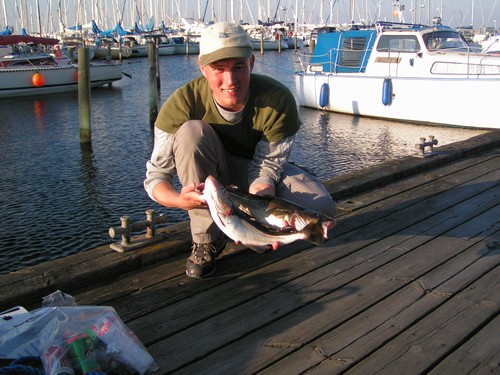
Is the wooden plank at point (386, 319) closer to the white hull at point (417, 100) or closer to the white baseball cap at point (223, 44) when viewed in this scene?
the white baseball cap at point (223, 44)

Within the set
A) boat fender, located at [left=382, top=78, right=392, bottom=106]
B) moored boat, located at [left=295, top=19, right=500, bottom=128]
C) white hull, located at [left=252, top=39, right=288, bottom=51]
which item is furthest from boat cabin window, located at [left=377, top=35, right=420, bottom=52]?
white hull, located at [left=252, top=39, right=288, bottom=51]

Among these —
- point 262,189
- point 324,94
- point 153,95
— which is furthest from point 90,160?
point 262,189

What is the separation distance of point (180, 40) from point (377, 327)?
210 ft

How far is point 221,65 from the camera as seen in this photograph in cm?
311

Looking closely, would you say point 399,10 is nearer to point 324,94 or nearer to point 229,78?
point 324,94

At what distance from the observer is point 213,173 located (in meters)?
3.34

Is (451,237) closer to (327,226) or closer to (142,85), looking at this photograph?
(327,226)

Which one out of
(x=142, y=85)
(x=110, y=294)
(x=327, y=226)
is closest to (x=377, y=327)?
(x=327, y=226)

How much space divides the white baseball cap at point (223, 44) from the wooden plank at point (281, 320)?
140cm

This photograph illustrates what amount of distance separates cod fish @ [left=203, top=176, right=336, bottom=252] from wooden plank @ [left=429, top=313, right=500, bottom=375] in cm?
86

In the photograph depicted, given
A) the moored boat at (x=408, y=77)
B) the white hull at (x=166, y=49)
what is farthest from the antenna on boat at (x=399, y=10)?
the white hull at (x=166, y=49)

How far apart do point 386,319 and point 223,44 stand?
1758 millimetres

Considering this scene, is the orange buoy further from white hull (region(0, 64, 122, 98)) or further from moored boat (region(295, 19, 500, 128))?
moored boat (region(295, 19, 500, 128))

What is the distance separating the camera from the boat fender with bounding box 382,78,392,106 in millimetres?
15836
